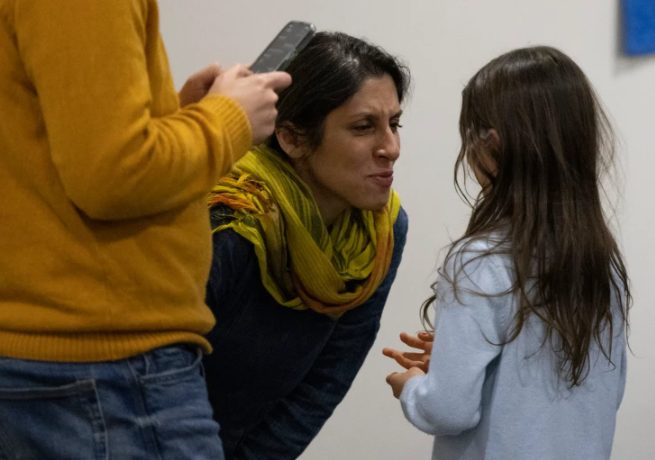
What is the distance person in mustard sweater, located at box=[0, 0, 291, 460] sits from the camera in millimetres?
685

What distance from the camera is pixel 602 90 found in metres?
2.12

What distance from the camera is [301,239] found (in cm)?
126

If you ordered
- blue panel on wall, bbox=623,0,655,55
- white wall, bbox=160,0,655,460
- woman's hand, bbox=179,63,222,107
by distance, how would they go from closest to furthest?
woman's hand, bbox=179,63,222,107
white wall, bbox=160,0,655,460
blue panel on wall, bbox=623,0,655,55

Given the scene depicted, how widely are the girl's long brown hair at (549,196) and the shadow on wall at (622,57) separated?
1.01 m

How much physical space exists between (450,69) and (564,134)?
863 millimetres

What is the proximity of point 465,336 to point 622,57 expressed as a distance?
131 cm

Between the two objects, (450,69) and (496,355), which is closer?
(496,355)

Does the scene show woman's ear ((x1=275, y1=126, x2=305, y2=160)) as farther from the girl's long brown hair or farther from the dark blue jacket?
the girl's long brown hair

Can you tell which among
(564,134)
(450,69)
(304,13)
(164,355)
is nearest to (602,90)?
A: (450,69)

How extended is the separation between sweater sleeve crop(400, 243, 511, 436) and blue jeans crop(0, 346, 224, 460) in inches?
15.9

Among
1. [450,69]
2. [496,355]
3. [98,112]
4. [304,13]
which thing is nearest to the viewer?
[98,112]

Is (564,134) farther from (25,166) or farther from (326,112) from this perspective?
(25,166)

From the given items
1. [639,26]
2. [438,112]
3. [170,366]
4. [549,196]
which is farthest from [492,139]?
[639,26]

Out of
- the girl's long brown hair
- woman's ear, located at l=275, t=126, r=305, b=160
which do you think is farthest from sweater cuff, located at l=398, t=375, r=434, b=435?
woman's ear, located at l=275, t=126, r=305, b=160
